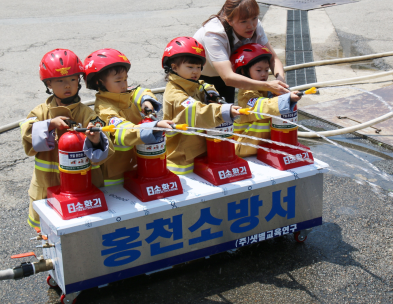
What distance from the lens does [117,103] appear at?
358 cm

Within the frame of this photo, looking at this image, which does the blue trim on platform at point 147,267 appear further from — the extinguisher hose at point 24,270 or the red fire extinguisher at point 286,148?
the red fire extinguisher at point 286,148

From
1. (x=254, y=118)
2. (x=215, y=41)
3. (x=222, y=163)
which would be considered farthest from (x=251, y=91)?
(x=222, y=163)

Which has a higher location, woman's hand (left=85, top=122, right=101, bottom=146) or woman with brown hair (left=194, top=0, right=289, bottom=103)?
woman with brown hair (left=194, top=0, right=289, bottom=103)

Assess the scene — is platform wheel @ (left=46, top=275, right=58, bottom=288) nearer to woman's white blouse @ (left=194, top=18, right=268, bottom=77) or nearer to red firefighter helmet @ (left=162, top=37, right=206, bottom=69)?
red firefighter helmet @ (left=162, top=37, right=206, bottom=69)

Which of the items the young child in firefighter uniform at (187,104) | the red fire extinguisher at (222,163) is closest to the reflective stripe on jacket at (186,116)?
the young child in firefighter uniform at (187,104)

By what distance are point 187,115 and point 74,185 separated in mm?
932

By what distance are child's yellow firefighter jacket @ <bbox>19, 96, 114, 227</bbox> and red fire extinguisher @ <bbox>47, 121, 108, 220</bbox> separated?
3.9 inches

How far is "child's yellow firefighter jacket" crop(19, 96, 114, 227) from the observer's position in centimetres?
311

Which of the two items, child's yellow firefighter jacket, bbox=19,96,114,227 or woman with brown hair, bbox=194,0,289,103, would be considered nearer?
child's yellow firefighter jacket, bbox=19,96,114,227

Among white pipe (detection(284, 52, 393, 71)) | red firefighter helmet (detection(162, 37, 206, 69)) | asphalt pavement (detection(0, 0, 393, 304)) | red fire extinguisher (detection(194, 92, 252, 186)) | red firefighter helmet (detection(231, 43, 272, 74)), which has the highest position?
red firefighter helmet (detection(162, 37, 206, 69))

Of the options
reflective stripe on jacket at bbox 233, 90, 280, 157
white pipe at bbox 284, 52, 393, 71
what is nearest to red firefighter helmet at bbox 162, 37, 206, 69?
reflective stripe on jacket at bbox 233, 90, 280, 157

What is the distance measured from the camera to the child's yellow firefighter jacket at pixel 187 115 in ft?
10.9

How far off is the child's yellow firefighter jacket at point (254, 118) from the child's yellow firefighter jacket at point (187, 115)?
12.5 inches

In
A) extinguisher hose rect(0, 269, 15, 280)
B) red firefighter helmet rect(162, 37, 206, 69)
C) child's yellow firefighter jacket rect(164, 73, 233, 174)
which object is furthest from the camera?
red firefighter helmet rect(162, 37, 206, 69)
